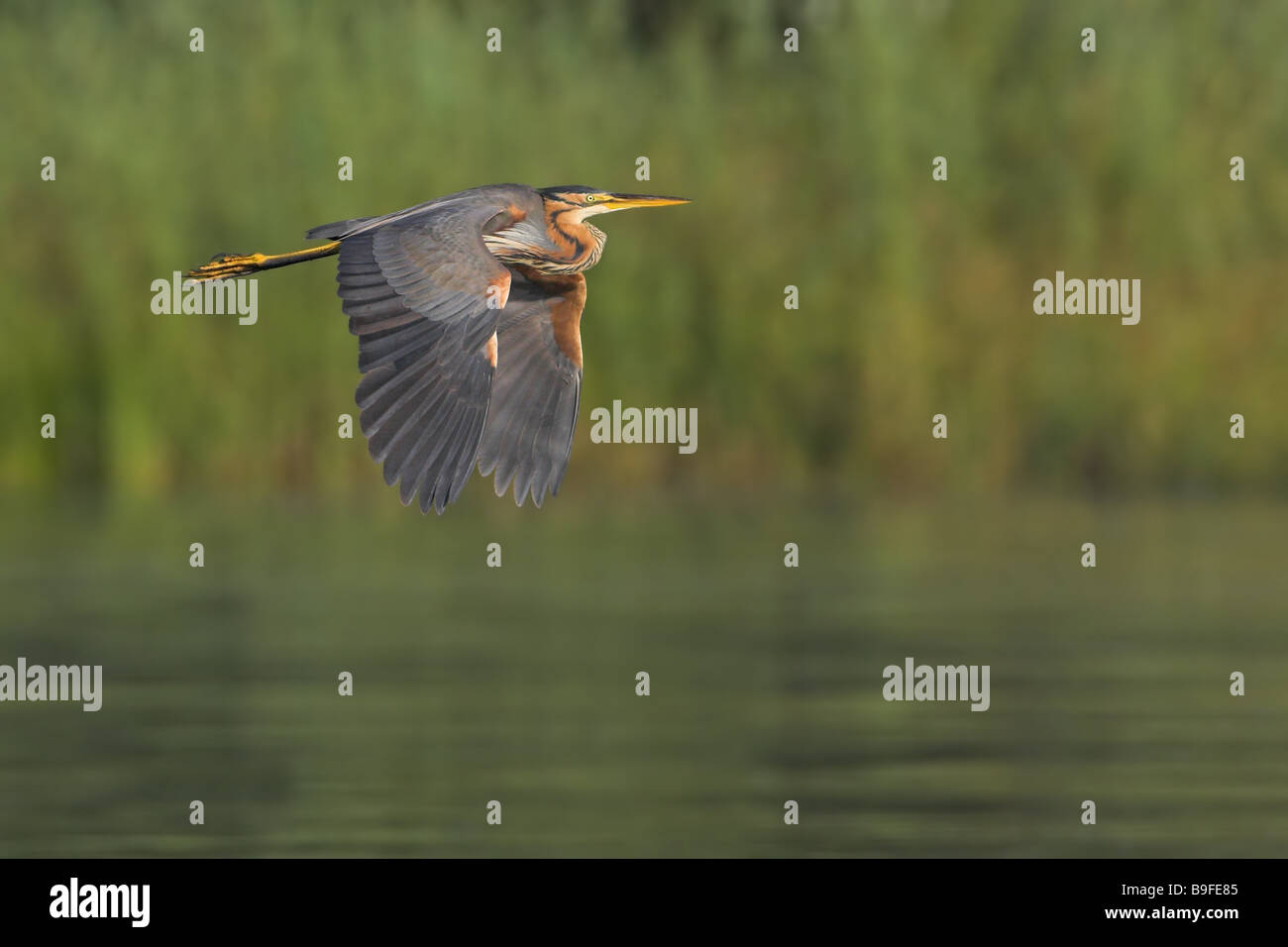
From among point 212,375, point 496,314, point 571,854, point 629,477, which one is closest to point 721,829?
point 571,854

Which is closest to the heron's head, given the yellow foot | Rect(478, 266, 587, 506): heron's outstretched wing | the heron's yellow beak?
the heron's yellow beak

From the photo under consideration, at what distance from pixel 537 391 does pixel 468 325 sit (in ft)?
2.46

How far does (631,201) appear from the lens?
732 centimetres

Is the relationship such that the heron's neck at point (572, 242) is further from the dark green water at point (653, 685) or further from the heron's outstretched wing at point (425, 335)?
the dark green water at point (653, 685)

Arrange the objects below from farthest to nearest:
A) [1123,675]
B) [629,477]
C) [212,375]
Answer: [629,477], [212,375], [1123,675]

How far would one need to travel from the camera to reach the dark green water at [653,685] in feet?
30.1

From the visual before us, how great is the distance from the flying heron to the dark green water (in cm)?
171

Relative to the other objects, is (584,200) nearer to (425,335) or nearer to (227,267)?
(425,335)

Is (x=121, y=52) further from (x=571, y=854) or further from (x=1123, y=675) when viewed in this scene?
(x=571, y=854)

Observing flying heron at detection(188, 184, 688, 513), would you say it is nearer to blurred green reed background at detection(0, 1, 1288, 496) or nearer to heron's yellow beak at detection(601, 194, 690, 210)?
heron's yellow beak at detection(601, 194, 690, 210)

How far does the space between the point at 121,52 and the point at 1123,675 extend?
9.85 m

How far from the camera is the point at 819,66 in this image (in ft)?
60.5

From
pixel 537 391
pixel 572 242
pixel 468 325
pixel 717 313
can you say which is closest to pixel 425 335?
pixel 468 325

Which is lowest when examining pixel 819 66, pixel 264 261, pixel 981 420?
pixel 264 261
